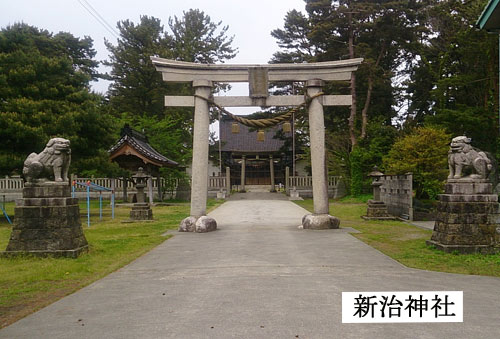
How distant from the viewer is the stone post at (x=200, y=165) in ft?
36.4

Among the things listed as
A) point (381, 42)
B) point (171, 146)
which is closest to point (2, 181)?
point (171, 146)

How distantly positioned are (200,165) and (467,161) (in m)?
6.73

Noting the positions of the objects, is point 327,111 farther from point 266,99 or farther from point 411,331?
point 411,331

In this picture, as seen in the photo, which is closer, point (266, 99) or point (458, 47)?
point (266, 99)

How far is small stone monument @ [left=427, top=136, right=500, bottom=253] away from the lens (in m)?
7.42

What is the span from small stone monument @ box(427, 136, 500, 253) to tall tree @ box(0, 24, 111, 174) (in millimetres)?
12586

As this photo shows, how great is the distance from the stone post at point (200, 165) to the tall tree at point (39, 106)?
5.85 metres

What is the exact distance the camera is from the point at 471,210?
7.45 meters

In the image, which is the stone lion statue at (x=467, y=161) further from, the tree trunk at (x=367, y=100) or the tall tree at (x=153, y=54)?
the tall tree at (x=153, y=54)

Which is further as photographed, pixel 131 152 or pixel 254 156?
pixel 254 156

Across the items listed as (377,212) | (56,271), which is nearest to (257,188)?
(377,212)

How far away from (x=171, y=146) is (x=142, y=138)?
454 centimetres

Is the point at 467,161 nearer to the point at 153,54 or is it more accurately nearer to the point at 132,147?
the point at 132,147

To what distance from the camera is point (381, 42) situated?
2652 centimetres
